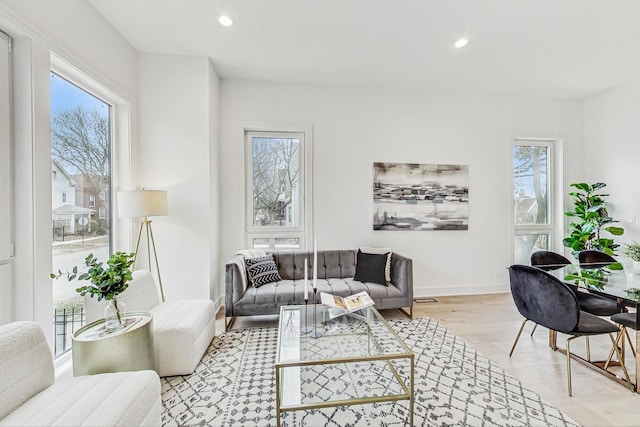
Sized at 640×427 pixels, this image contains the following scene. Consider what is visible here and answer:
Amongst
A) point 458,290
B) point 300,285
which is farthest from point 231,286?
point 458,290

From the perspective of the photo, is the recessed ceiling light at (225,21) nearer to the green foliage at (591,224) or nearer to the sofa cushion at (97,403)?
the sofa cushion at (97,403)

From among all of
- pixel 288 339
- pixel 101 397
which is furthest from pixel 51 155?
pixel 288 339

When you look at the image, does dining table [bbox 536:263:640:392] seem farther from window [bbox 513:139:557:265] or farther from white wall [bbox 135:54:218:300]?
white wall [bbox 135:54:218:300]

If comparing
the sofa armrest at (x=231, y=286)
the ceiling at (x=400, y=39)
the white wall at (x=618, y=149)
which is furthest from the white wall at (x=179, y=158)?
the white wall at (x=618, y=149)

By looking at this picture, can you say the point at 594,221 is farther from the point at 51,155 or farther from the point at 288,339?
the point at 51,155

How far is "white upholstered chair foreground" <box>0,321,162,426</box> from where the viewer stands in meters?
1.15

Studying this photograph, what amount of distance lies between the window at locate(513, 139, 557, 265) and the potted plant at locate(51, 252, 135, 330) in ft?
16.4

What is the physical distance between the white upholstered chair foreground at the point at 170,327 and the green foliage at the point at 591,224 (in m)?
4.99

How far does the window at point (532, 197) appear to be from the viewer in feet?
14.3

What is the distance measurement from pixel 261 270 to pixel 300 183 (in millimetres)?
1348

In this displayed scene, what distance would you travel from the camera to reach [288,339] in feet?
6.54

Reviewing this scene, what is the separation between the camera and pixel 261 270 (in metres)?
3.19

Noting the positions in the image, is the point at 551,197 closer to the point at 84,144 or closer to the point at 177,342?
the point at 177,342

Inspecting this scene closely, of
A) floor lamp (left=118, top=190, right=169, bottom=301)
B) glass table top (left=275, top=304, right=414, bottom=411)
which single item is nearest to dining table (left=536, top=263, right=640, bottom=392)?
glass table top (left=275, top=304, right=414, bottom=411)
